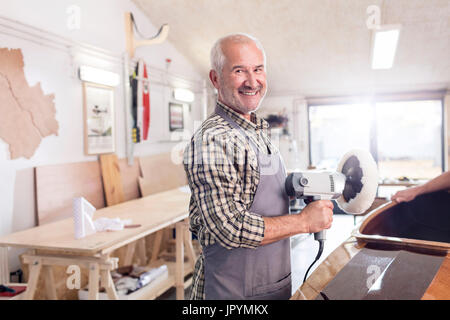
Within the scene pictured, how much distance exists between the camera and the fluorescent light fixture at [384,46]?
473 centimetres

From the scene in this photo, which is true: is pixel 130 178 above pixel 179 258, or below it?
above

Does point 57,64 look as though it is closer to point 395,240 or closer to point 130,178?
point 130,178

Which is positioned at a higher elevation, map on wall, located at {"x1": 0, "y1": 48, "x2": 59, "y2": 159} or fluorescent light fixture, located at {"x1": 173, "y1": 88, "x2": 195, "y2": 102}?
fluorescent light fixture, located at {"x1": 173, "y1": 88, "x2": 195, "y2": 102}

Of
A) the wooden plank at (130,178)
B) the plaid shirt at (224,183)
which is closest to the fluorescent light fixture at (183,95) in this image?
the wooden plank at (130,178)

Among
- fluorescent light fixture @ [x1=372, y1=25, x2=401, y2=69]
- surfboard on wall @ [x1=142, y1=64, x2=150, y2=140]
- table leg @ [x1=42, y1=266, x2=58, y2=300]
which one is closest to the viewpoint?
table leg @ [x1=42, y1=266, x2=58, y2=300]

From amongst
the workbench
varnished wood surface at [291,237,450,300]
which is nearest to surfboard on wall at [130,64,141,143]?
the workbench

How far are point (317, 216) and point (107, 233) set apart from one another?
5.67ft

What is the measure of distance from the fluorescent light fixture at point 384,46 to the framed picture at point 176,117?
2.82 meters

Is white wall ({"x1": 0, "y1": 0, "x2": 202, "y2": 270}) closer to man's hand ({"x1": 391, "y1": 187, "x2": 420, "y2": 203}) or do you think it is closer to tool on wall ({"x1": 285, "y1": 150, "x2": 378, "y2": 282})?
tool on wall ({"x1": 285, "y1": 150, "x2": 378, "y2": 282})

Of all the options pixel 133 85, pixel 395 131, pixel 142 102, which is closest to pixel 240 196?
pixel 133 85

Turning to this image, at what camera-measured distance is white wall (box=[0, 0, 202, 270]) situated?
283cm

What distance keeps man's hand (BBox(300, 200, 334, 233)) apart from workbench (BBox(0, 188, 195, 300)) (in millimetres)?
1444

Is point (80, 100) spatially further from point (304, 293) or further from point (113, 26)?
point (304, 293)

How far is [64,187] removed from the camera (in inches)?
130
